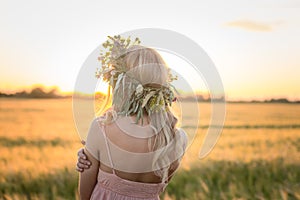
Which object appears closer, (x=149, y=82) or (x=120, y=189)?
(x=149, y=82)

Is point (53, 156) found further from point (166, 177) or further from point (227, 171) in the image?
point (166, 177)

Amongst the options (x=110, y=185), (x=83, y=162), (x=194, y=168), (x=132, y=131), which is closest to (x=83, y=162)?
(x=83, y=162)

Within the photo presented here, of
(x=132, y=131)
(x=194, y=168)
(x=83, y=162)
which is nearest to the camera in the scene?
(x=132, y=131)

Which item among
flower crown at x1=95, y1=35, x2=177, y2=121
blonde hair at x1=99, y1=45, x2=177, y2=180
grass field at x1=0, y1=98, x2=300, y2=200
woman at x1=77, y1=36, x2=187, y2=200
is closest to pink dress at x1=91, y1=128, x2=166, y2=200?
woman at x1=77, y1=36, x2=187, y2=200

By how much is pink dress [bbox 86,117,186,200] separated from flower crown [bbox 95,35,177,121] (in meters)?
0.16

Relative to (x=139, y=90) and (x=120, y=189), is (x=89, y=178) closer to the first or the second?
(x=120, y=189)

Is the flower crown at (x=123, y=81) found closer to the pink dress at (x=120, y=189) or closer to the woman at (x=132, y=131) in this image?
the woman at (x=132, y=131)

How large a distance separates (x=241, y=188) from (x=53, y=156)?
6.19 ft

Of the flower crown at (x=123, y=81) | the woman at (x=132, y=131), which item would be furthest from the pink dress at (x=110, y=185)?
the flower crown at (x=123, y=81)

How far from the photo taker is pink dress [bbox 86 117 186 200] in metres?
2.46

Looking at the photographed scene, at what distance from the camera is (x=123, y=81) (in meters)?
2.45

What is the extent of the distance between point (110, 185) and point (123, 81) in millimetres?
460

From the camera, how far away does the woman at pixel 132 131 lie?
2.42 meters

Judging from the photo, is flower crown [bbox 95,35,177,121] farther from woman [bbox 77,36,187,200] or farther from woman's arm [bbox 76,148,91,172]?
woman's arm [bbox 76,148,91,172]
